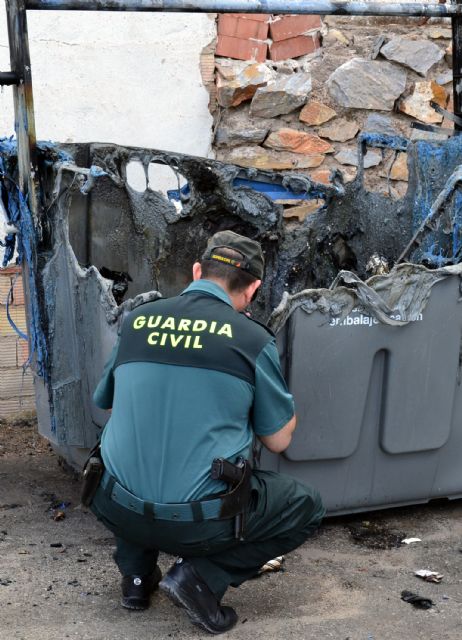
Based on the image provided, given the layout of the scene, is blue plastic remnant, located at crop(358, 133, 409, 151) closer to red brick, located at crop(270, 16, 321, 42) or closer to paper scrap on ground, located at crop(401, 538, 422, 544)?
red brick, located at crop(270, 16, 321, 42)

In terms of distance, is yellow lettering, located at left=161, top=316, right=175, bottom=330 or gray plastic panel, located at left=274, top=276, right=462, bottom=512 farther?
gray plastic panel, located at left=274, top=276, right=462, bottom=512

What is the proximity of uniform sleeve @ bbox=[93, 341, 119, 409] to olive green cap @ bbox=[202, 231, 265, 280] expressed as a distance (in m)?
0.40

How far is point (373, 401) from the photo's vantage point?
11.5ft

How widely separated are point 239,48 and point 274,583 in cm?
301

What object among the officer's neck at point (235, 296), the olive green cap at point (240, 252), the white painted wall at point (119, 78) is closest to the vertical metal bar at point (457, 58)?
the white painted wall at point (119, 78)

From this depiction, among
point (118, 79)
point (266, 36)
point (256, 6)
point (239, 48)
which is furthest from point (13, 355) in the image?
point (256, 6)

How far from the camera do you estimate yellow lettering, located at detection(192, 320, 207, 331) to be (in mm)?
2680

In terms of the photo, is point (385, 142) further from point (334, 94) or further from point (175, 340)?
point (175, 340)

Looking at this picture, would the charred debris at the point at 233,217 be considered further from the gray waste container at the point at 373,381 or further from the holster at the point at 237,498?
the holster at the point at 237,498

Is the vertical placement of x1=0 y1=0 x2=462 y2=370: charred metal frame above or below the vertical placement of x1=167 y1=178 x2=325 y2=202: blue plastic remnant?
above

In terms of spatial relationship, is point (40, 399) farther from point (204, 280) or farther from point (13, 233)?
point (204, 280)

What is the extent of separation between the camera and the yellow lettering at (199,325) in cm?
268

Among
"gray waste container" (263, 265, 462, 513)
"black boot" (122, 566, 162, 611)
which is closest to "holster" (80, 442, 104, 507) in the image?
"black boot" (122, 566, 162, 611)

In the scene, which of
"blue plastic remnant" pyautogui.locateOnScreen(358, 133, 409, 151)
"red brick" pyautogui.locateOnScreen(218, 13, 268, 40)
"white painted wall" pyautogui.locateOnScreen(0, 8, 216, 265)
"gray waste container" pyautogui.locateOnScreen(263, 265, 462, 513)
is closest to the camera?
"gray waste container" pyautogui.locateOnScreen(263, 265, 462, 513)
